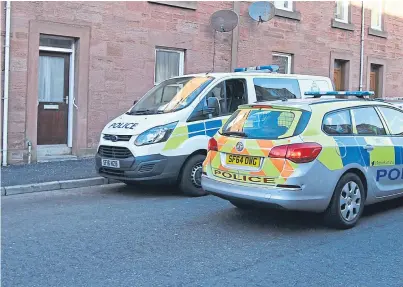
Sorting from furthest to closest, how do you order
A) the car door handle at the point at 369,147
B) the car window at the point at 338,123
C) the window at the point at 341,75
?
the window at the point at 341,75 → the car door handle at the point at 369,147 → the car window at the point at 338,123

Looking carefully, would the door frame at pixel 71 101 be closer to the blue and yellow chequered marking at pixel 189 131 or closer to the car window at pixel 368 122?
the blue and yellow chequered marking at pixel 189 131

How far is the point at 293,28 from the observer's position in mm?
16953

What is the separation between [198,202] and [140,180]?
981 mm

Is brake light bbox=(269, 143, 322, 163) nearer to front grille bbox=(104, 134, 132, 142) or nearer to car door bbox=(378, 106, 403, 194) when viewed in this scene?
car door bbox=(378, 106, 403, 194)

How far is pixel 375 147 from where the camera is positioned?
283 inches

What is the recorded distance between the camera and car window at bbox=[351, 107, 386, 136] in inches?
285

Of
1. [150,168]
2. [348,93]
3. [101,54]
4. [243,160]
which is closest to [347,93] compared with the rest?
[348,93]

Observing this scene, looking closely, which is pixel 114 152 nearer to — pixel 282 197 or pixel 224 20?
pixel 282 197

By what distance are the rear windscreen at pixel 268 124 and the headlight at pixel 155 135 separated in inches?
65.2

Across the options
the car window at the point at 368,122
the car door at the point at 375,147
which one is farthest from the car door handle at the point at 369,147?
the car window at the point at 368,122

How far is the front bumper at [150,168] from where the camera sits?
8.69m

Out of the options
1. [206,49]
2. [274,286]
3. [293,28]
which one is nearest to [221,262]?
[274,286]

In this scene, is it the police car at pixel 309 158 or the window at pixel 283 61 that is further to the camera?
the window at pixel 283 61

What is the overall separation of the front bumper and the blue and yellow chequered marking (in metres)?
0.21
